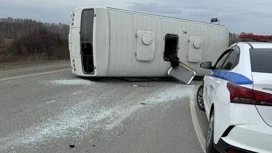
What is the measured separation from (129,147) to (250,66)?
2.23 metres

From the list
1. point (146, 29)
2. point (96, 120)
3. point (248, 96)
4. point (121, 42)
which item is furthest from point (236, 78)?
point (146, 29)

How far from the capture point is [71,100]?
29.4 ft

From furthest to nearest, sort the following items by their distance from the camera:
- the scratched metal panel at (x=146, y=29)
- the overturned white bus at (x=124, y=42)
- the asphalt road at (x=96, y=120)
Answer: the scratched metal panel at (x=146, y=29)
the overturned white bus at (x=124, y=42)
the asphalt road at (x=96, y=120)

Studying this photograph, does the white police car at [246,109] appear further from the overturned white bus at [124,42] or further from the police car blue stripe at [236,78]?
the overturned white bus at [124,42]

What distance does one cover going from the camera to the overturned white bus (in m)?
12.3

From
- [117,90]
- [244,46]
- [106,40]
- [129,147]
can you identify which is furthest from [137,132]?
[106,40]

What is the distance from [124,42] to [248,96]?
908 centimetres

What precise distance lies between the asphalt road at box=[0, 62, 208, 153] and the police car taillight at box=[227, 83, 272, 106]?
1.55 meters

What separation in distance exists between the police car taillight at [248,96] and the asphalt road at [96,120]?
155 cm

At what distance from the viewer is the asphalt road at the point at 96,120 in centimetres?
539

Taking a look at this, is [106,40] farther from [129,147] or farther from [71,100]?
[129,147]

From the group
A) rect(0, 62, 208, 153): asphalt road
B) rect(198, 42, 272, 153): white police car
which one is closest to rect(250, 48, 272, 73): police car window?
rect(198, 42, 272, 153): white police car

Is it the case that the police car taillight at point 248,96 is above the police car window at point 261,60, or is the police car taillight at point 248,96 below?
below

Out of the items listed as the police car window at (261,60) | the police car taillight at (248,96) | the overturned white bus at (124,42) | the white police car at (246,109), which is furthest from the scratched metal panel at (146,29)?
the police car taillight at (248,96)
